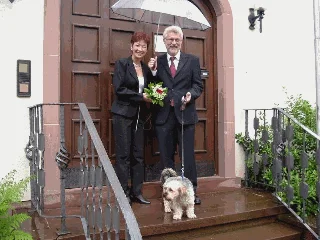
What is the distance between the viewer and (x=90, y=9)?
511 cm

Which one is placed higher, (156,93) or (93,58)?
(93,58)

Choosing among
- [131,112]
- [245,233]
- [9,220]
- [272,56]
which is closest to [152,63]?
[131,112]

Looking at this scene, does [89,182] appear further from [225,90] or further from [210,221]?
[225,90]

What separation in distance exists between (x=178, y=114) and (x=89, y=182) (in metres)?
1.56

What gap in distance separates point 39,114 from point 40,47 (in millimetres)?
943

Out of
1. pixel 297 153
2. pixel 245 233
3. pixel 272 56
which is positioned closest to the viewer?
pixel 245 233

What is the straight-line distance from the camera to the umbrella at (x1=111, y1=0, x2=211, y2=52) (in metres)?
4.61

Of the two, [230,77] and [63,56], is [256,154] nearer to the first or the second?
[230,77]

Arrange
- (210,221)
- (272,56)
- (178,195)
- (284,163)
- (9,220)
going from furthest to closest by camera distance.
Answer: (272,56) → (284,163) → (210,221) → (178,195) → (9,220)

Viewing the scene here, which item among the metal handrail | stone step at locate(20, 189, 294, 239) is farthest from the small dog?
the metal handrail

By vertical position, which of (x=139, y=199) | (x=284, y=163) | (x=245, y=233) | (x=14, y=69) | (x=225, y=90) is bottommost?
(x=245, y=233)

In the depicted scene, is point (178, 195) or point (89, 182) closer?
point (89, 182)

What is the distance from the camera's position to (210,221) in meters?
4.22

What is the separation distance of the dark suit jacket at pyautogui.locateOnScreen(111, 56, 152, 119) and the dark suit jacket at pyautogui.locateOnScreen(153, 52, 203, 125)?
0.86 ft
